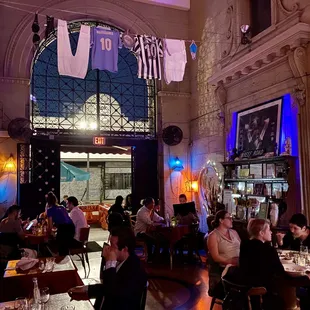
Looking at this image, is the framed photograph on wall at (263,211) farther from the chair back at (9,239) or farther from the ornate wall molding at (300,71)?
the chair back at (9,239)

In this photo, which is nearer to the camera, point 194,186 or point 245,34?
point 245,34

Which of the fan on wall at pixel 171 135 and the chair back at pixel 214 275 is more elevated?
the fan on wall at pixel 171 135

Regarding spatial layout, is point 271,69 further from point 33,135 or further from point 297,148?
point 33,135

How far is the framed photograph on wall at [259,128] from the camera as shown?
6.21 metres

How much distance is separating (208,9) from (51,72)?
4632 millimetres

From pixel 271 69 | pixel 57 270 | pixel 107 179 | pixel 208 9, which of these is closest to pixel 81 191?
pixel 107 179

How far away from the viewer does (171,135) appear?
9586 mm

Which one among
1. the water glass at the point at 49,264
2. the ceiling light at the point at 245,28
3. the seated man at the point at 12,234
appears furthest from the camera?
the ceiling light at the point at 245,28

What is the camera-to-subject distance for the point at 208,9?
29.7 ft

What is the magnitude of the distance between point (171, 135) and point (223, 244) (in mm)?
6005

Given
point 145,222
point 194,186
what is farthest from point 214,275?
point 194,186

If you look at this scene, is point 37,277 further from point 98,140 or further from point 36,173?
point 98,140

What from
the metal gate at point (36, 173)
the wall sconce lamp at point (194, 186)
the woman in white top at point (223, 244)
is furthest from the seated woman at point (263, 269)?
the metal gate at point (36, 173)

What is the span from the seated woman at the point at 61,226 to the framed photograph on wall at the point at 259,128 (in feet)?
12.4
